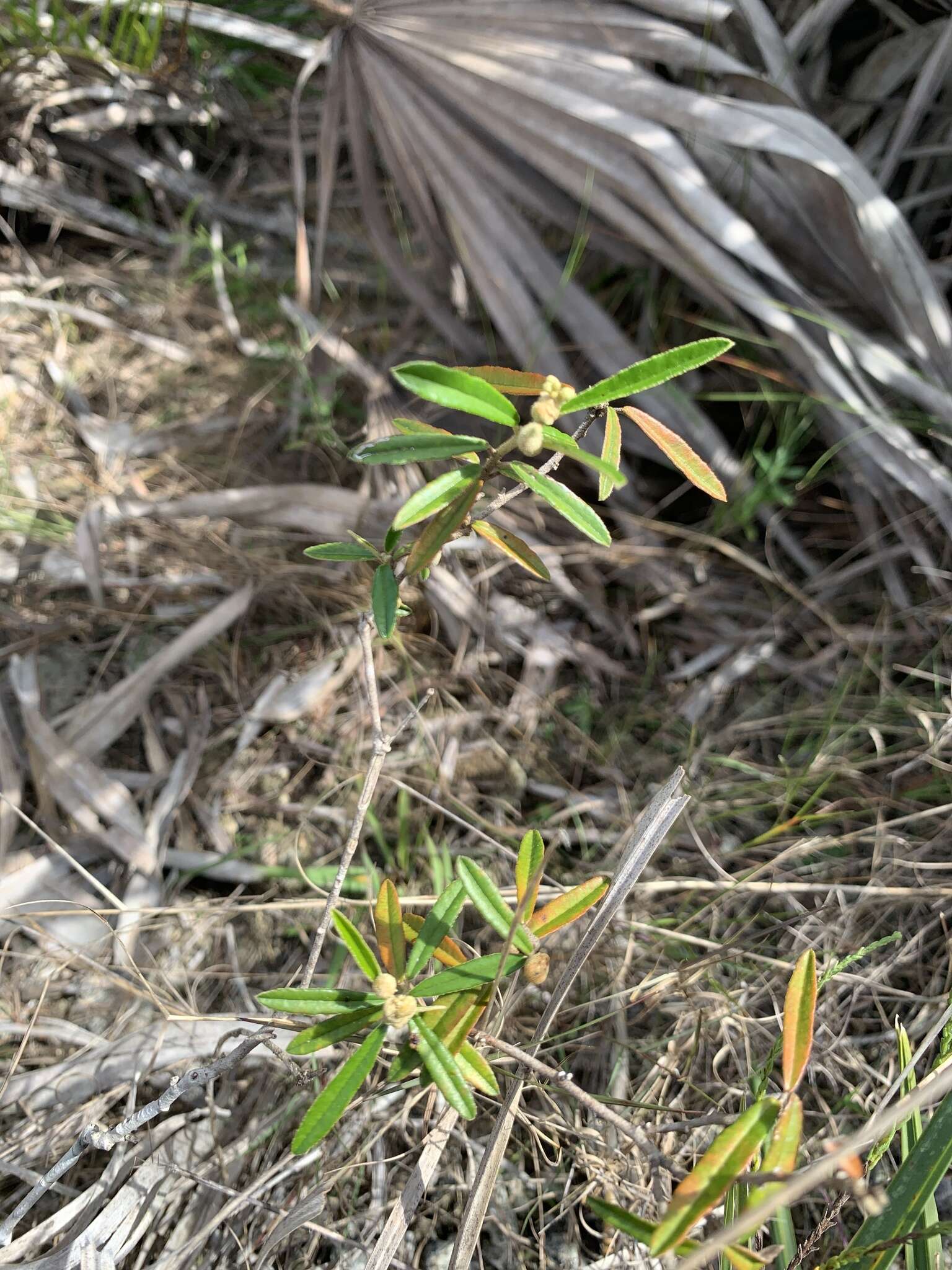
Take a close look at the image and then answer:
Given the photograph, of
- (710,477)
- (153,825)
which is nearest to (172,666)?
(153,825)

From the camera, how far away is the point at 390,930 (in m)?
0.72

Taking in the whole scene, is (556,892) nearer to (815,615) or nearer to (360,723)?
(360,723)

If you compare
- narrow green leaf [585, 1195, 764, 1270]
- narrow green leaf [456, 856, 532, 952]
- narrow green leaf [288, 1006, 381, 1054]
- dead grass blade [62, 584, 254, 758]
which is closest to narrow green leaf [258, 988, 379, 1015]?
narrow green leaf [288, 1006, 381, 1054]

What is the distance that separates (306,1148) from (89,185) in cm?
210

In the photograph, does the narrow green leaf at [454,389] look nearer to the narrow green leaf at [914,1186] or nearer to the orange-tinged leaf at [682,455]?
the orange-tinged leaf at [682,455]

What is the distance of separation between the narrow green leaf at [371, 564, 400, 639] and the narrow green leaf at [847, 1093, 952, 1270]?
2.14 feet

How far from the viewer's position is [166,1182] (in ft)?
2.96

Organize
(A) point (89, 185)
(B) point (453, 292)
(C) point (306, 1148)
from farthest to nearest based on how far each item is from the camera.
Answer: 1. (A) point (89, 185)
2. (B) point (453, 292)
3. (C) point (306, 1148)

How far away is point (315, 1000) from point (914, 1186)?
0.55 metres

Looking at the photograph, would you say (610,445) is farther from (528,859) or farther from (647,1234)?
(647,1234)

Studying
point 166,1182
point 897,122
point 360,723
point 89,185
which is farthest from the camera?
point 89,185

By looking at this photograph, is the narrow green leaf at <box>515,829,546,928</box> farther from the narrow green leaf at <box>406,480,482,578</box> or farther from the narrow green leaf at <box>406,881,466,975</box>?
the narrow green leaf at <box>406,480,482,578</box>

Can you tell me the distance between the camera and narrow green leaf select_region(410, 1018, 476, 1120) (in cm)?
62

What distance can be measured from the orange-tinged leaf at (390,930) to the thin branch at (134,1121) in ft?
0.45
